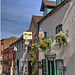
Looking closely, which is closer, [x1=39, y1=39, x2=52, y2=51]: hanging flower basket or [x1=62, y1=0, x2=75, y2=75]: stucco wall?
[x1=62, y1=0, x2=75, y2=75]: stucco wall

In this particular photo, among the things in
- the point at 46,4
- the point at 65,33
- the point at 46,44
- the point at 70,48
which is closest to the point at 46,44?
the point at 46,44

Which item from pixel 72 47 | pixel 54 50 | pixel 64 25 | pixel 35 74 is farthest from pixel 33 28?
pixel 72 47

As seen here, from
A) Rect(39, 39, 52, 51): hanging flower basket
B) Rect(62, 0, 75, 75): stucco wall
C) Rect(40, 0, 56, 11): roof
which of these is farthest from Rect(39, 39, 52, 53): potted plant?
Rect(40, 0, 56, 11): roof

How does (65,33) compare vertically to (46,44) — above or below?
above

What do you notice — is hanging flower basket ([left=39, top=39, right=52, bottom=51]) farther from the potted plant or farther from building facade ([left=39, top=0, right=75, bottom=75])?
building facade ([left=39, top=0, right=75, bottom=75])

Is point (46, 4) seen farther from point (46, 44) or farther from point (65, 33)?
point (65, 33)

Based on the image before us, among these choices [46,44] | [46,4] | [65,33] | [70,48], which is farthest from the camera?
[46,4]

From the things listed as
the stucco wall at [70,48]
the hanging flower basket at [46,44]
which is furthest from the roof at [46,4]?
the stucco wall at [70,48]

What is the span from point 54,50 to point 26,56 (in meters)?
8.72

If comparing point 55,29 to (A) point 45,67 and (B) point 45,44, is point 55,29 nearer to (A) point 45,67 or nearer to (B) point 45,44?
(B) point 45,44

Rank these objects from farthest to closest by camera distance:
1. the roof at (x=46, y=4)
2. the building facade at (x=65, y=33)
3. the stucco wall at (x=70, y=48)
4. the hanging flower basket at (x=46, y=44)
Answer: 1. the roof at (x=46, y=4)
2. the hanging flower basket at (x=46, y=44)
3. the building facade at (x=65, y=33)
4. the stucco wall at (x=70, y=48)

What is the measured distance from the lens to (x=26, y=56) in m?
20.9

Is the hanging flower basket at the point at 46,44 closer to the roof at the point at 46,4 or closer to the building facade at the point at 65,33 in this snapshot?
the building facade at the point at 65,33

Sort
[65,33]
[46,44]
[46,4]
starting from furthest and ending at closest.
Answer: [46,4] < [46,44] < [65,33]
